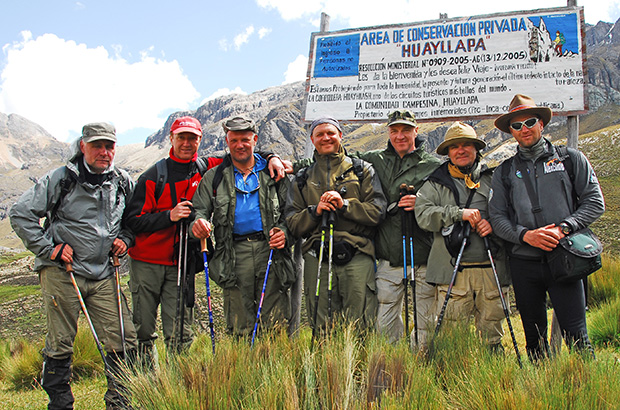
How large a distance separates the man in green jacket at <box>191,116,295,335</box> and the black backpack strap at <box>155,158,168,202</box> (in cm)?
42

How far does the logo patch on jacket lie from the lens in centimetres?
404

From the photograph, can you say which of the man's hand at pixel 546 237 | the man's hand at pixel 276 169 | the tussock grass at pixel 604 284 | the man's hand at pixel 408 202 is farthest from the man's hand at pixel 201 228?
the tussock grass at pixel 604 284

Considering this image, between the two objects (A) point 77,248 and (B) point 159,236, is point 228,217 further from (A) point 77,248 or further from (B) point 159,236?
(A) point 77,248

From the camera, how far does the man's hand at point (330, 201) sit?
14.9 ft

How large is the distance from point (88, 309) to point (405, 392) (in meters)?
3.41

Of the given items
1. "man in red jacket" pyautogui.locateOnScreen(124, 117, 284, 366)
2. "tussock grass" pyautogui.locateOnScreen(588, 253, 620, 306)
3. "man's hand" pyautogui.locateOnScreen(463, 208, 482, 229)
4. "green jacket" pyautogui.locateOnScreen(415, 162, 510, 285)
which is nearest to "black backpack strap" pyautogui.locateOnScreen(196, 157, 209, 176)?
"man in red jacket" pyautogui.locateOnScreen(124, 117, 284, 366)

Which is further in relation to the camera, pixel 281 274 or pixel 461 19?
pixel 461 19

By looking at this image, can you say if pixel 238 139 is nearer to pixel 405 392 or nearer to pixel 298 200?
pixel 298 200

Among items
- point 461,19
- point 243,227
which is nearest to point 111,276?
point 243,227

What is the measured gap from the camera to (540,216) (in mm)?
4020

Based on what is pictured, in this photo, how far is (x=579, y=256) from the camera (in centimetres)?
372

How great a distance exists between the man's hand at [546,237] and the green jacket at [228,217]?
8.15ft

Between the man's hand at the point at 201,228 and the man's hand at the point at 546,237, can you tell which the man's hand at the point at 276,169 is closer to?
the man's hand at the point at 201,228

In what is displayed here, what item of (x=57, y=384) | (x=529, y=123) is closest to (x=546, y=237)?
(x=529, y=123)
